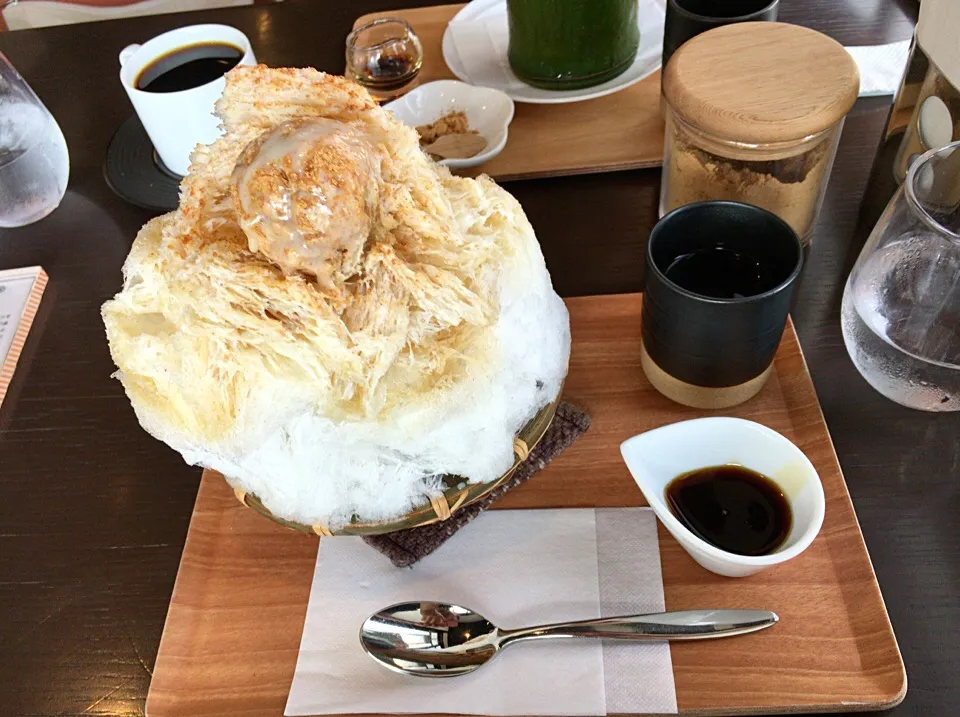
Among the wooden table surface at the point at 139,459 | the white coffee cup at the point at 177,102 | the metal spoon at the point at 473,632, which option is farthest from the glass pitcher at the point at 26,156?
the metal spoon at the point at 473,632

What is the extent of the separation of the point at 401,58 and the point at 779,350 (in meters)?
0.69

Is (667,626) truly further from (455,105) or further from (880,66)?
(880,66)

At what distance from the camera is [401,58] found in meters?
1.10

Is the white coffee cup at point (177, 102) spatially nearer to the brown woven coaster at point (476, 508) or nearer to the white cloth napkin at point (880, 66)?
the brown woven coaster at point (476, 508)

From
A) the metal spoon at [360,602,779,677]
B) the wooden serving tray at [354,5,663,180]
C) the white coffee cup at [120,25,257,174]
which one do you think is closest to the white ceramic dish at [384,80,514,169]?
the wooden serving tray at [354,5,663,180]

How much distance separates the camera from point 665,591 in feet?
1.99

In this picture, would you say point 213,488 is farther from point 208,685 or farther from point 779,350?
point 779,350

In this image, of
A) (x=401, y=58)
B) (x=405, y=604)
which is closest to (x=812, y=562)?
(x=405, y=604)

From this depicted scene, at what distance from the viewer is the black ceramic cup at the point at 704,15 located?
83 centimetres

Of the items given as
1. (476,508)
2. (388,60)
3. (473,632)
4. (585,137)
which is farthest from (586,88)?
(473,632)

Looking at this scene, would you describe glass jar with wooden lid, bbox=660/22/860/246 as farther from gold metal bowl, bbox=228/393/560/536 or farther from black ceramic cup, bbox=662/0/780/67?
gold metal bowl, bbox=228/393/560/536

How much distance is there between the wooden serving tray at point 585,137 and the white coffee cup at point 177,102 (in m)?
0.32

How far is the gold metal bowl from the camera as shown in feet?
1.92

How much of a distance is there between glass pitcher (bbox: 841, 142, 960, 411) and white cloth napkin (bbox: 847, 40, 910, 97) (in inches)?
13.8
